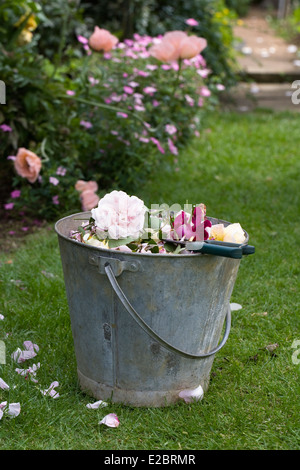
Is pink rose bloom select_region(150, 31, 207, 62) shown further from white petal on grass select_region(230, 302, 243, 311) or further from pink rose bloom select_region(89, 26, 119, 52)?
white petal on grass select_region(230, 302, 243, 311)


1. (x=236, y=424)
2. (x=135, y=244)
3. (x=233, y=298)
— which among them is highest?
(x=135, y=244)

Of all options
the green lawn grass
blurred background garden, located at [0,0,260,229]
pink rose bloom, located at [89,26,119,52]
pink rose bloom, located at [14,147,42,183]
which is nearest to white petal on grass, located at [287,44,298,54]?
blurred background garden, located at [0,0,260,229]

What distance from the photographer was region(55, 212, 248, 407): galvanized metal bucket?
1.73 meters

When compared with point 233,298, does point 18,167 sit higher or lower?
higher

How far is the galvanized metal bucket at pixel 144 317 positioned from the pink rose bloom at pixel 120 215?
0.08m

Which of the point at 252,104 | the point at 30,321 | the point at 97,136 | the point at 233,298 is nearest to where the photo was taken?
the point at 30,321

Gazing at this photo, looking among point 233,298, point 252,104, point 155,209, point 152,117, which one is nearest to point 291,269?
point 233,298

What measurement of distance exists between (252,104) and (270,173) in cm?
219

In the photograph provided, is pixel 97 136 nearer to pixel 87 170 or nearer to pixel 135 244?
pixel 87 170

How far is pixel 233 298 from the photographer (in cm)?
266

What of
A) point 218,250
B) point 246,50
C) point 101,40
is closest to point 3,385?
point 218,250

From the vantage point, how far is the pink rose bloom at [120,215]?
69.6 inches

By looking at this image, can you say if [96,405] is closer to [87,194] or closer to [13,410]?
[13,410]
